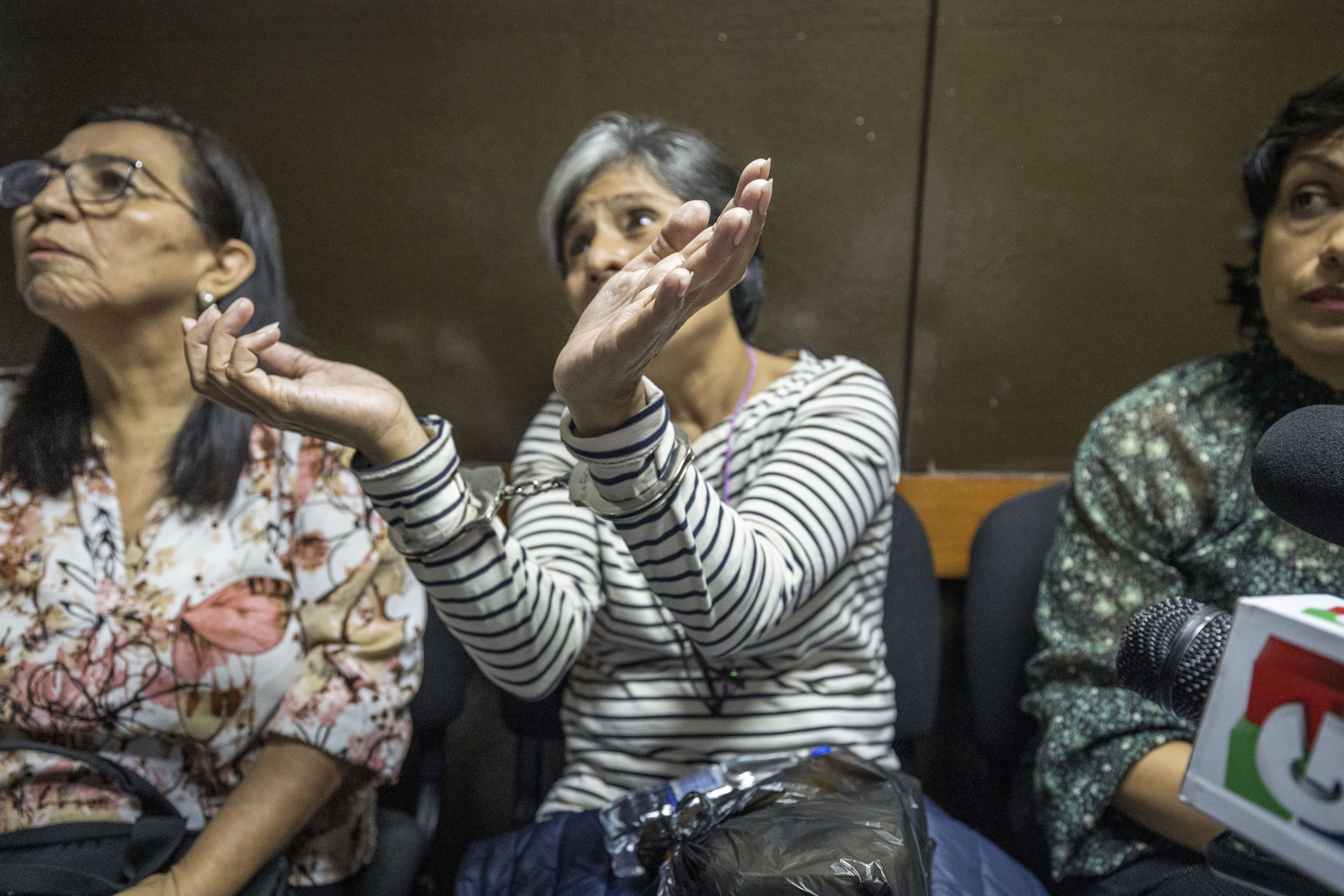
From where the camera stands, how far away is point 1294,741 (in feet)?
1.13

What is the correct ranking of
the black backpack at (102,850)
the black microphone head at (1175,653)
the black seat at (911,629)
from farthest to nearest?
the black seat at (911,629), the black backpack at (102,850), the black microphone head at (1175,653)

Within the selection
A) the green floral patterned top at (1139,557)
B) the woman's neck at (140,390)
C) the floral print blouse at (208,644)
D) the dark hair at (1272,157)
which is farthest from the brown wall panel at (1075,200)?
the woman's neck at (140,390)

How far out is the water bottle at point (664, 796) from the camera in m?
0.89

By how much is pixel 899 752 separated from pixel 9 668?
1.05 m

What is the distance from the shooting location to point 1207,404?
1.04 m

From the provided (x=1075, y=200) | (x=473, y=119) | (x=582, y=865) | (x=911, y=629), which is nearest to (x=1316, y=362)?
(x=1075, y=200)

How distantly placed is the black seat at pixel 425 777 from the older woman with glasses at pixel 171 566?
0.04 metres

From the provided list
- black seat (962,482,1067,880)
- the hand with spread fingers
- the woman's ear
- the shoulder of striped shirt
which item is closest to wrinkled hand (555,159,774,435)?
the hand with spread fingers

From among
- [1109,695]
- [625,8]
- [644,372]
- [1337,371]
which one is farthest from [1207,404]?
[625,8]

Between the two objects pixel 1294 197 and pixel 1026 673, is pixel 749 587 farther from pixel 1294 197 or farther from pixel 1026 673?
pixel 1294 197

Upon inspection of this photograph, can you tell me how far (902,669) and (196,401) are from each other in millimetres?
930

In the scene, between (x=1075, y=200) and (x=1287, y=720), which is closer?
(x=1287, y=720)

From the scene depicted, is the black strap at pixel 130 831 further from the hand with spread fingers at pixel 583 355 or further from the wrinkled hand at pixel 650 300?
the wrinkled hand at pixel 650 300

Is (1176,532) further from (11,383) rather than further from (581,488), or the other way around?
(11,383)
